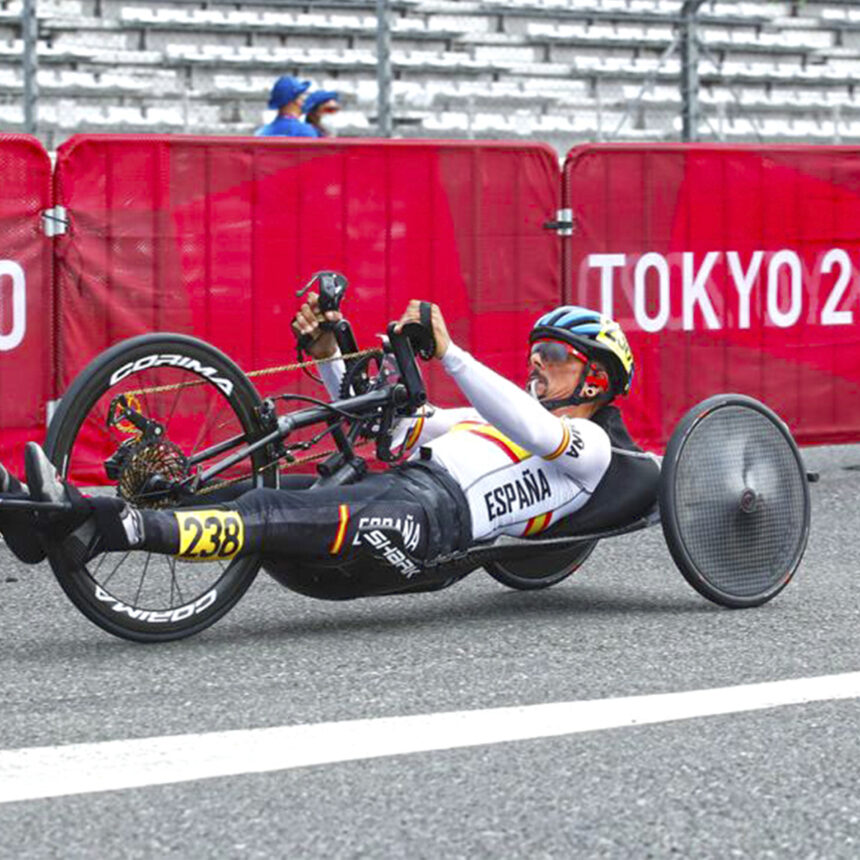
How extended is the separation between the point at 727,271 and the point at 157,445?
4.59 meters

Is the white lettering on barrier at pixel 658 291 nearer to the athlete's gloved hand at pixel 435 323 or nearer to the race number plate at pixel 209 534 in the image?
the athlete's gloved hand at pixel 435 323

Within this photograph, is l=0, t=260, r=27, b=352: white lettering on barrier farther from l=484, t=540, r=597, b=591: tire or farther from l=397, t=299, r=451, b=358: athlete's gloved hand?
l=397, t=299, r=451, b=358: athlete's gloved hand

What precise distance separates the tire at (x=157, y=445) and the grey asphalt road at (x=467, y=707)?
0.34 ft

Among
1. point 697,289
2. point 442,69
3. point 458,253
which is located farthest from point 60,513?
point 442,69

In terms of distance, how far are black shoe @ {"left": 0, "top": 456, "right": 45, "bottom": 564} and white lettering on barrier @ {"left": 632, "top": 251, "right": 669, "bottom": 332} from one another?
4.65 metres

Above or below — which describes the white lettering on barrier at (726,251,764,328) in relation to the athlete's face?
above

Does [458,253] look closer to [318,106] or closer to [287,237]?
[287,237]

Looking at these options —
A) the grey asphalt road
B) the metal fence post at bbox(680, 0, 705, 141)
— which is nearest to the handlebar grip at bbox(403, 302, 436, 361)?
the grey asphalt road

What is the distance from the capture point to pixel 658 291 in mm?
8789

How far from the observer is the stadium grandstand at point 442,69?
17.2m

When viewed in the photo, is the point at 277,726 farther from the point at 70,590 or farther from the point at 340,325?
the point at 340,325

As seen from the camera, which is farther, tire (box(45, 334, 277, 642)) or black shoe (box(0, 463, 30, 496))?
tire (box(45, 334, 277, 642))

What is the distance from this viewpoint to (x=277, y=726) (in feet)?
13.1

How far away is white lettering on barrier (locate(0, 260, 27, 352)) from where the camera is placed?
740 centimetres
